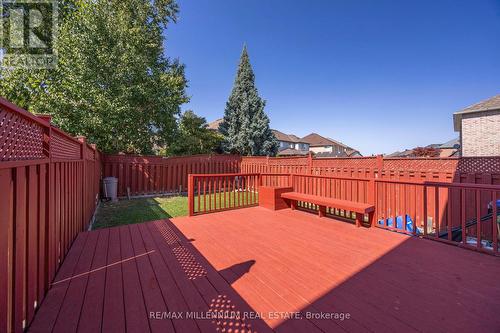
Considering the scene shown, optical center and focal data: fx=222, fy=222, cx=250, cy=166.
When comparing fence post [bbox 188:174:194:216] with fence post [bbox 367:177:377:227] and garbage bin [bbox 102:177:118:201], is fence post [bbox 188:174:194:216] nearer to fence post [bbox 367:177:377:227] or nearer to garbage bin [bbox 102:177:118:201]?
fence post [bbox 367:177:377:227]

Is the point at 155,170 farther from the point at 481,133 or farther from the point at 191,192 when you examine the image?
the point at 481,133

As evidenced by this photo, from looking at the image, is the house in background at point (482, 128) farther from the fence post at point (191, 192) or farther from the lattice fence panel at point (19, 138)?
the lattice fence panel at point (19, 138)

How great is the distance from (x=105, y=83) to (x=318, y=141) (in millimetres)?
39859

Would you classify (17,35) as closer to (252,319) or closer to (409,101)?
(252,319)

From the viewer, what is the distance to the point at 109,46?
8.80 metres

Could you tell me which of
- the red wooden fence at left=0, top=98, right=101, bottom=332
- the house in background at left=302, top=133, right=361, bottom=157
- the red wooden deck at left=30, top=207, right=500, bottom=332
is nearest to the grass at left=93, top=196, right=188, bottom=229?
the red wooden deck at left=30, top=207, right=500, bottom=332

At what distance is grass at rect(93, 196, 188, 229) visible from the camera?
17.9 ft

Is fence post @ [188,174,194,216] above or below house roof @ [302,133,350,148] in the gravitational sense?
below

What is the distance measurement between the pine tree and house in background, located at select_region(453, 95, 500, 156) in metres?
10.8

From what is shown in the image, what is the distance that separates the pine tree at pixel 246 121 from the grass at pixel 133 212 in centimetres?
855

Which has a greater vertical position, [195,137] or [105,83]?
[105,83]

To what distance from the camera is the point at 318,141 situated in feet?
143

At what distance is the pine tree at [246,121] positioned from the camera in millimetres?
15438

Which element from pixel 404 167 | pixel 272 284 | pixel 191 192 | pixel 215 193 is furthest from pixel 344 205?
pixel 404 167
